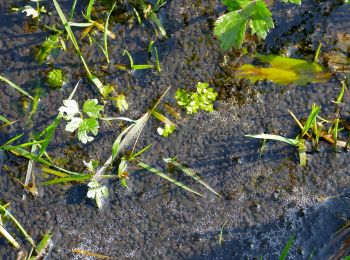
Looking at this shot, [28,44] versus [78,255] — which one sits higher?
[28,44]

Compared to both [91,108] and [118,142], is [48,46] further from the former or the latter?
[118,142]

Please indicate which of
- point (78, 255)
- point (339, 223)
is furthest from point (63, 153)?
point (339, 223)

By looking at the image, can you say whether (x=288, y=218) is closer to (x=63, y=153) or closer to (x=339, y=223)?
(x=339, y=223)

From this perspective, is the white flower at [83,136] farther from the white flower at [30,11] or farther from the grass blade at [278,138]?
the grass blade at [278,138]

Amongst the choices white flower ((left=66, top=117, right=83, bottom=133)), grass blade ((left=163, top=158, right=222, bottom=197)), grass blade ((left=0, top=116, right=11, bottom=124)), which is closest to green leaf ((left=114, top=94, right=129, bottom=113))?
white flower ((left=66, top=117, right=83, bottom=133))

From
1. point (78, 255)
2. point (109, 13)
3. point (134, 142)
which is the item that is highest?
point (109, 13)
